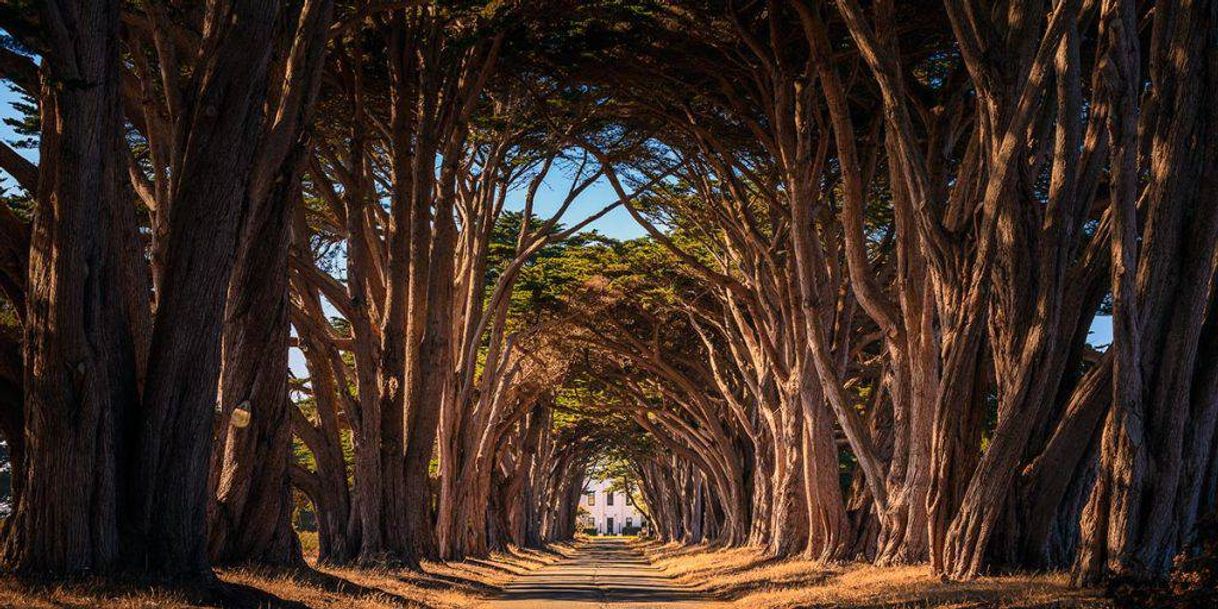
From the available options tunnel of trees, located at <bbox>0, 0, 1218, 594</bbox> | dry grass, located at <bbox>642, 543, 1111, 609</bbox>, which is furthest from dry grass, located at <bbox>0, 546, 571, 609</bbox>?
dry grass, located at <bbox>642, 543, 1111, 609</bbox>

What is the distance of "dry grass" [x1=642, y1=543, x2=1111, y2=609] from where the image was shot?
32.8 feet

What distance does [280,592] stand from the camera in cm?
1093

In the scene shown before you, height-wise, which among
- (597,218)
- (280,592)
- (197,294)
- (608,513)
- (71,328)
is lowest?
(280,592)

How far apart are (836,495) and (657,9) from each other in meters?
8.20

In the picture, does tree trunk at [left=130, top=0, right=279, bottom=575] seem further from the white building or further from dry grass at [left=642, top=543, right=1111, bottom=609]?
the white building

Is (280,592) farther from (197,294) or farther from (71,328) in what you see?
(71,328)

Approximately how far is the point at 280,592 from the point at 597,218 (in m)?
15.4

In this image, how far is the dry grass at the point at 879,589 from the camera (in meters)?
10.00

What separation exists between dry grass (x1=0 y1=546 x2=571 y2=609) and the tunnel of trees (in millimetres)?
523

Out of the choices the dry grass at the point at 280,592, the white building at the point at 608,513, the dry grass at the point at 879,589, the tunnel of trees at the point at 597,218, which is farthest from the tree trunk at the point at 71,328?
the white building at the point at 608,513

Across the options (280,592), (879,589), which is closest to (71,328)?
(280,592)

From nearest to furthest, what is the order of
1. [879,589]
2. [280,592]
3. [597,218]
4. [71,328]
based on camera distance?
[71,328], [280,592], [879,589], [597,218]

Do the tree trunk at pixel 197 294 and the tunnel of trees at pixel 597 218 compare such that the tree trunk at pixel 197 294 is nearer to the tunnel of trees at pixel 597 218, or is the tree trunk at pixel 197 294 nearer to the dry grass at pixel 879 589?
the tunnel of trees at pixel 597 218

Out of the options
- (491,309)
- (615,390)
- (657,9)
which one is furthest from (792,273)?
(615,390)
